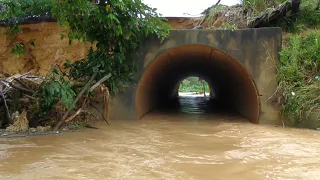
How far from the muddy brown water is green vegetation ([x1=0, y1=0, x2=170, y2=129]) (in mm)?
959

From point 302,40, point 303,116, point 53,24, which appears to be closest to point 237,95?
point 302,40

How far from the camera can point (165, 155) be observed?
12.6ft

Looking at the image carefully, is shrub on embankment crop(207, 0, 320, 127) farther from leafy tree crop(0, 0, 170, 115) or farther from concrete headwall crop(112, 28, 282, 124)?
leafy tree crop(0, 0, 170, 115)

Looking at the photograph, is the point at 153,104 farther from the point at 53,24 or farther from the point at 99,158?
the point at 99,158

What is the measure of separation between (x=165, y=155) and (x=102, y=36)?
3.78 m

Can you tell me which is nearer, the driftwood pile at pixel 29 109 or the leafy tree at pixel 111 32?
the driftwood pile at pixel 29 109

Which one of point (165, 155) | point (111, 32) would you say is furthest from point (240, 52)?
point (165, 155)

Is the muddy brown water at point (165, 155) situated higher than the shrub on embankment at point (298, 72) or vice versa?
the shrub on embankment at point (298, 72)

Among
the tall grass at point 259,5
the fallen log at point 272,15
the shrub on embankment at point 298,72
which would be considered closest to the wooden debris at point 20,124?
the shrub on embankment at point 298,72

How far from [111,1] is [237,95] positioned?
16.4ft

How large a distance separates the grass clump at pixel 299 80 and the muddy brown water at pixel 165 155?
1.74 feet

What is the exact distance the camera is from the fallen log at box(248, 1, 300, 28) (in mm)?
8055

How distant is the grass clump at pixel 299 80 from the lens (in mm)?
5992

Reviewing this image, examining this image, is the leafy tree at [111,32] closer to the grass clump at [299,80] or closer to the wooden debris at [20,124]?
the wooden debris at [20,124]
